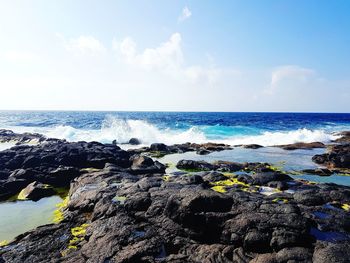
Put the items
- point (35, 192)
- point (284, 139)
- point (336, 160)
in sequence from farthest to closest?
point (284, 139)
point (336, 160)
point (35, 192)

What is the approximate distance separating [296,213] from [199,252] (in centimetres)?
377

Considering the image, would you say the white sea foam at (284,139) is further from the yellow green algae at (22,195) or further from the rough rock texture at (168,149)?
the yellow green algae at (22,195)

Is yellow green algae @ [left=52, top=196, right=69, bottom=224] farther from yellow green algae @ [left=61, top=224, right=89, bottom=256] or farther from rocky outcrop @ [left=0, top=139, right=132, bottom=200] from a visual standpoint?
rocky outcrop @ [left=0, top=139, right=132, bottom=200]

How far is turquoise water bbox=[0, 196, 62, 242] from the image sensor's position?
11.8 metres

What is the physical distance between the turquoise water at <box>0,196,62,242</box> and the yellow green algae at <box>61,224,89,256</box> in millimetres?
2401

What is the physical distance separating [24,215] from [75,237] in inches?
191

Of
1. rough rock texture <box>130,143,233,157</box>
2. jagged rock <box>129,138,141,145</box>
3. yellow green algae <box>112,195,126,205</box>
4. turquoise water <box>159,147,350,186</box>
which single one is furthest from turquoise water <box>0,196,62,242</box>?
jagged rock <box>129,138,141,145</box>

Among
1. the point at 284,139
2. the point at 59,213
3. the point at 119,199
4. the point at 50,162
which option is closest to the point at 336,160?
the point at 119,199

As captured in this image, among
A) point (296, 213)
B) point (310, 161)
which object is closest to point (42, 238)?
point (296, 213)

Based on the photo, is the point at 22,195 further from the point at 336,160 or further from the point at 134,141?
the point at 134,141

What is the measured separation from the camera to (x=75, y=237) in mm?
10305

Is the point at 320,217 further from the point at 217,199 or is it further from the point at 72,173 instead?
the point at 72,173

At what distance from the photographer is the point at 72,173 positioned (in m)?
20.5

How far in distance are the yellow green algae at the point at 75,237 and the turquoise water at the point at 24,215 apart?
240 centimetres
